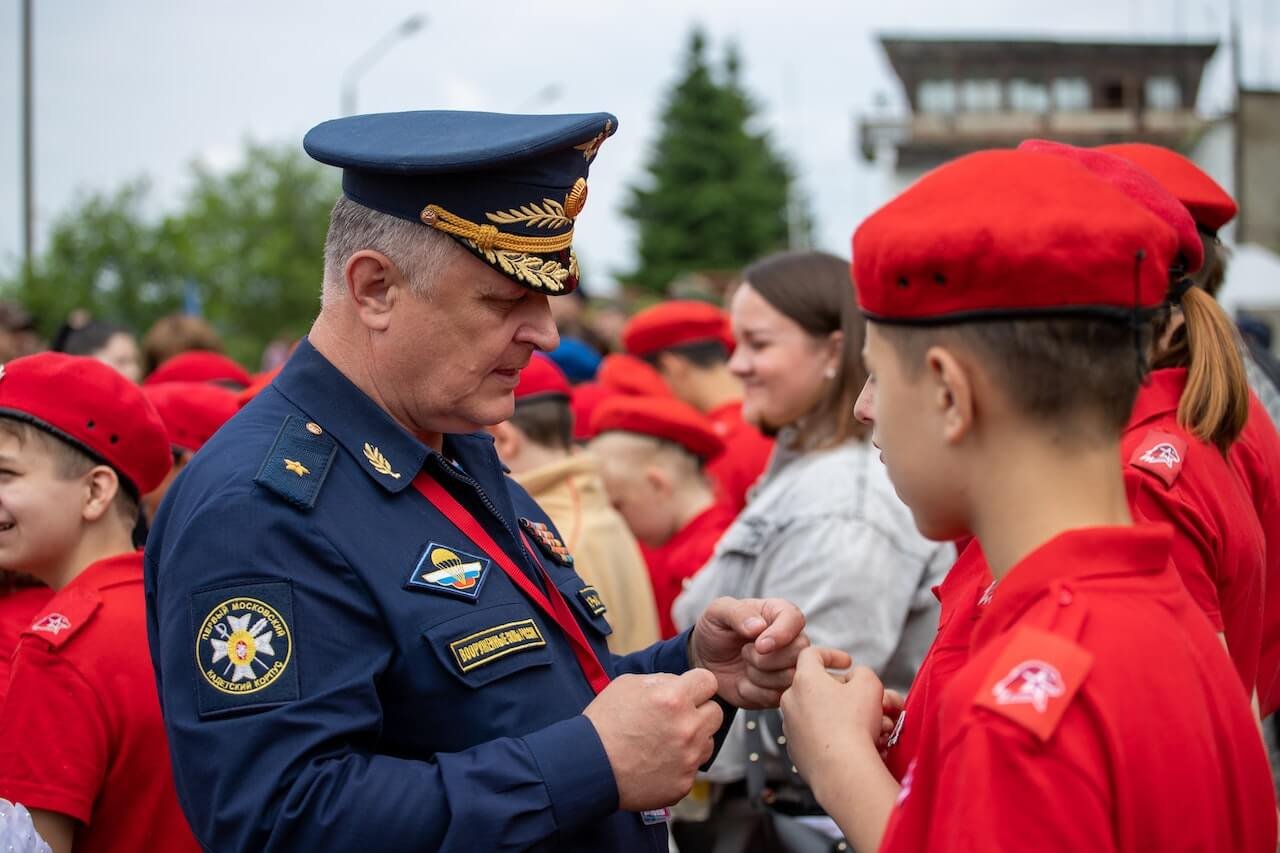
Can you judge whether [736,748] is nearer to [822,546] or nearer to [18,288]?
[822,546]

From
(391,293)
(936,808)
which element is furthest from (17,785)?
(936,808)

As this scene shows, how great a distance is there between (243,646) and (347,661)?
16 cm

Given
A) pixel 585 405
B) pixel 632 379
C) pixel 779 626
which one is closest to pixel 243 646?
pixel 779 626

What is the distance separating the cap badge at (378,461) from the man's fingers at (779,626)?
778 mm

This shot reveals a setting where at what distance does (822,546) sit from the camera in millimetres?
3779

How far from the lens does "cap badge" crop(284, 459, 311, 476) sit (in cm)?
214

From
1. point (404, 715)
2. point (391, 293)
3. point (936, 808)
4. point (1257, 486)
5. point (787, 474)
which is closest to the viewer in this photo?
point (936, 808)

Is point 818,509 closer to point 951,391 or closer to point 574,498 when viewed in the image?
point 574,498

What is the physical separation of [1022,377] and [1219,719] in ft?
1.70

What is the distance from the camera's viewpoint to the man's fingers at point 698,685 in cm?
219

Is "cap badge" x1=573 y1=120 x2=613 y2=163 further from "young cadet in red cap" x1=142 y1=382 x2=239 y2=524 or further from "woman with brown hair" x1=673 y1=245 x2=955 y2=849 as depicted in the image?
"young cadet in red cap" x1=142 y1=382 x2=239 y2=524

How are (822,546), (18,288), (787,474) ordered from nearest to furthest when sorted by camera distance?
(822,546), (787,474), (18,288)

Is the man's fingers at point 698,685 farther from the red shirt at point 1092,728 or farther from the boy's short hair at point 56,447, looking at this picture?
the boy's short hair at point 56,447

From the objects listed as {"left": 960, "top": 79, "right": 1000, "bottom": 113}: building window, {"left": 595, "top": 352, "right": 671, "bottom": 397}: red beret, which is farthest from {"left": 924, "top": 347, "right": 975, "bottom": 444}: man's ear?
{"left": 960, "top": 79, "right": 1000, "bottom": 113}: building window
